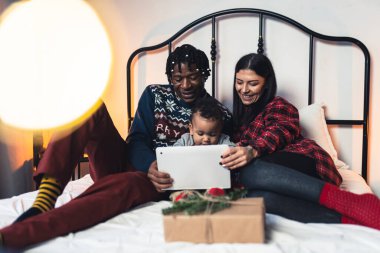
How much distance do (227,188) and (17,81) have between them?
4.38 ft

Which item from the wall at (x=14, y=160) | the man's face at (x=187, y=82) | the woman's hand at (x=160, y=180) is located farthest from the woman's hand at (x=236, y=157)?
the wall at (x=14, y=160)

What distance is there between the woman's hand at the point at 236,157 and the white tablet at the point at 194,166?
18 millimetres

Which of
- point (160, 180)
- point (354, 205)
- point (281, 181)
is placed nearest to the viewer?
point (354, 205)

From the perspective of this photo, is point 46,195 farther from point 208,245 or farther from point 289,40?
point 289,40

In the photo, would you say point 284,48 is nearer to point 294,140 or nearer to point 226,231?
point 294,140

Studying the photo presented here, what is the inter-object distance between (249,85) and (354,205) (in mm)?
682

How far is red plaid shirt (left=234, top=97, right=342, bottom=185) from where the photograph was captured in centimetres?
149

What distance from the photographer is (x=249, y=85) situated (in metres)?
1.71

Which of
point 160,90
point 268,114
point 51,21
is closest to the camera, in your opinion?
point 268,114

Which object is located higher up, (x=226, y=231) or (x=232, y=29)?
(x=232, y=29)

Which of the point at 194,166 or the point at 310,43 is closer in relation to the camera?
the point at 194,166

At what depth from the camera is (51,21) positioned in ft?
7.57

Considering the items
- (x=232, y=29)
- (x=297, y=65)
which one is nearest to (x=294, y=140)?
(x=297, y=65)

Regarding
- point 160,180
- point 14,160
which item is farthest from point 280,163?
point 14,160
